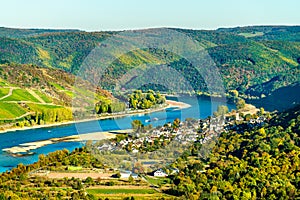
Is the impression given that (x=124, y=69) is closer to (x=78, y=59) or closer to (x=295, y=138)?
(x=78, y=59)

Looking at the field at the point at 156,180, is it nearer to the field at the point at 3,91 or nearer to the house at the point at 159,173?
the house at the point at 159,173

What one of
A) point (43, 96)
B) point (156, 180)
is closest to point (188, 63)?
point (43, 96)

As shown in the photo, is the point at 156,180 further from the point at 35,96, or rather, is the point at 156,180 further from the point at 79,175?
the point at 35,96

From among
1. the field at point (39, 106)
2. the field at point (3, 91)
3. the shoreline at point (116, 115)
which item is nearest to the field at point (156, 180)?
the shoreline at point (116, 115)

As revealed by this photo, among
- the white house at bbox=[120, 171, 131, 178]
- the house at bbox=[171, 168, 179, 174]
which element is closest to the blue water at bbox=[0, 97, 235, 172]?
the white house at bbox=[120, 171, 131, 178]

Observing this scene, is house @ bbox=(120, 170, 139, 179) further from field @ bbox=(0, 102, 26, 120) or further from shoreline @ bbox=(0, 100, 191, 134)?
field @ bbox=(0, 102, 26, 120)

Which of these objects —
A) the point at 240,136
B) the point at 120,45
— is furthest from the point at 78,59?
the point at 240,136

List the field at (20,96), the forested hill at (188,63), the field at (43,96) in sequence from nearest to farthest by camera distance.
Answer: the field at (20,96) → the field at (43,96) → the forested hill at (188,63)

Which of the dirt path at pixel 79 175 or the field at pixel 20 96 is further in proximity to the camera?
the field at pixel 20 96
